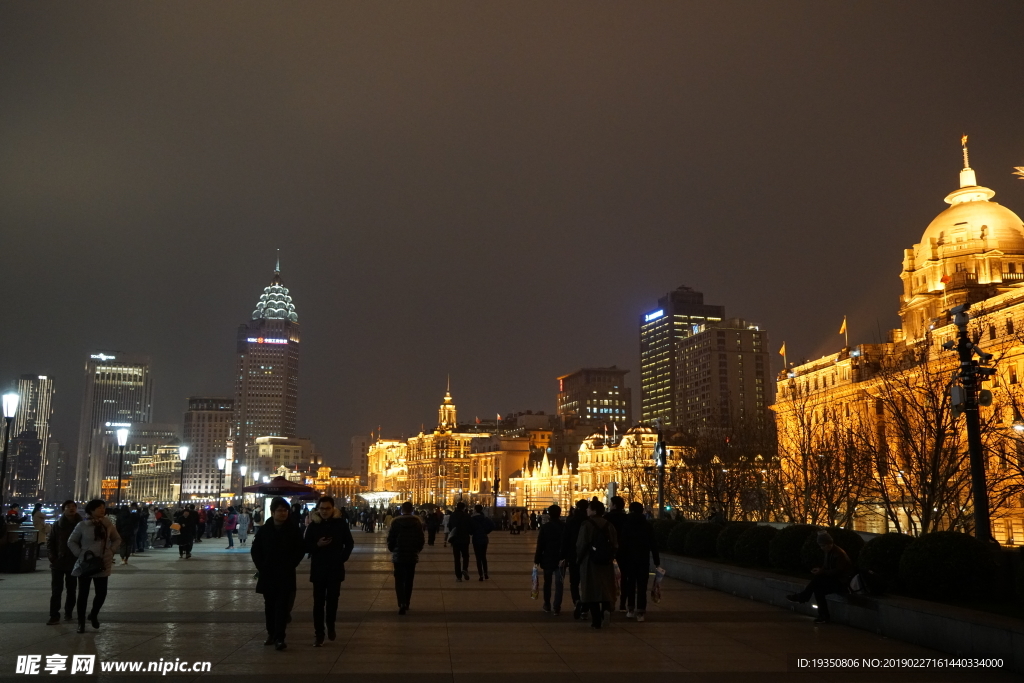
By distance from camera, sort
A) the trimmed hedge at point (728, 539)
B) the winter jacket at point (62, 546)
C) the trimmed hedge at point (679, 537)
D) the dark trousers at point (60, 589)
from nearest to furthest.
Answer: the dark trousers at point (60, 589) < the winter jacket at point (62, 546) < the trimmed hedge at point (728, 539) < the trimmed hedge at point (679, 537)

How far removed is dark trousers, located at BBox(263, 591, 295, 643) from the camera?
12.0m

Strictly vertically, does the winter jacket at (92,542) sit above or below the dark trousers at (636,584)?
above

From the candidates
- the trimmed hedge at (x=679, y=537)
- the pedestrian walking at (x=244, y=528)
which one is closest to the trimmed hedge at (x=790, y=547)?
the trimmed hedge at (x=679, y=537)

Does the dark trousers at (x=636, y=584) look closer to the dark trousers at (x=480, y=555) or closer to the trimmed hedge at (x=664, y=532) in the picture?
the dark trousers at (x=480, y=555)

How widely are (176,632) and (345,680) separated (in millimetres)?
4464

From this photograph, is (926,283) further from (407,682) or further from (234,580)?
(407,682)

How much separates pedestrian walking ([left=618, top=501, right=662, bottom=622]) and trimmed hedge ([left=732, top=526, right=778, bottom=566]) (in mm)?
6192

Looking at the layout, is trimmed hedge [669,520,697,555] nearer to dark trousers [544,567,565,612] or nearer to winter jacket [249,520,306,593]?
dark trousers [544,567,565,612]

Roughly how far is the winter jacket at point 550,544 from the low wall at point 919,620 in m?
4.38

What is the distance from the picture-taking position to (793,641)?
13.4 meters

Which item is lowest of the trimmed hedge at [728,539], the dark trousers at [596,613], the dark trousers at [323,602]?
the dark trousers at [596,613]

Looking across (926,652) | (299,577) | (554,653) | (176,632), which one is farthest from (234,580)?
(926,652)

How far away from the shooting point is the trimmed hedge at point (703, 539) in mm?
25000

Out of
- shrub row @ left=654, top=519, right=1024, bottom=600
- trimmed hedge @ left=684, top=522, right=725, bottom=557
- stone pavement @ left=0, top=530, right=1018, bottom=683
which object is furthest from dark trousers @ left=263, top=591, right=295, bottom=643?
trimmed hedge @ left=684, top=522, right=725, bottom=557
